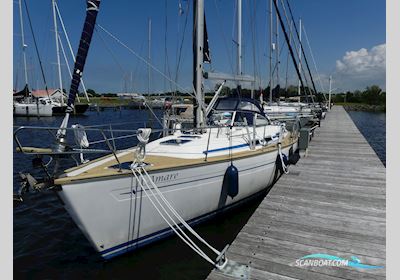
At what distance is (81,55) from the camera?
15.2 ft

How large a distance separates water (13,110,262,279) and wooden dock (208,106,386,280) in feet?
4.37

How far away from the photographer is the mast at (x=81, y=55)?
461 cm

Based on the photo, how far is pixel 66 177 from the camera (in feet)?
13.4

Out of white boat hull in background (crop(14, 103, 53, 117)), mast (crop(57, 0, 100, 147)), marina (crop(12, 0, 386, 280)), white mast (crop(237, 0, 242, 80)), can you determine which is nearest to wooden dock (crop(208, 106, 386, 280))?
marina (crop(12, 0, 386, 280))

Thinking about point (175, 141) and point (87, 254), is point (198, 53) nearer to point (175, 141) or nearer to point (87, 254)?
point (175, 141)

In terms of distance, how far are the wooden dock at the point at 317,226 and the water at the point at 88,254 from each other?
1332 mm

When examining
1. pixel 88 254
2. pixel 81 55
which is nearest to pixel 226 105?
pixel 81 55

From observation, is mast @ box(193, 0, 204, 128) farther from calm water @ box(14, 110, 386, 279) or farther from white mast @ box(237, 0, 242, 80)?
white mast @ box(237, 0, 242, 80)

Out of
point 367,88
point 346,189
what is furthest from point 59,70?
point 367,88

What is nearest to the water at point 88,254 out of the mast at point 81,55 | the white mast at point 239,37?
the mast at point 81,55

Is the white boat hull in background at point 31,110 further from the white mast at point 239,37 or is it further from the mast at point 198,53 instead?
the mast at point 198,53

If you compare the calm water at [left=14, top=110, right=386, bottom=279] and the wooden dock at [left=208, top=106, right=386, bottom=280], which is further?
the calm water at [left=14, top=110, right=386, bottom=279]

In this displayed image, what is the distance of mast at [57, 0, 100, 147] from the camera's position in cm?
461

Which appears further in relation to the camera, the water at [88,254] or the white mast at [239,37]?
the white mast at [239,37]
